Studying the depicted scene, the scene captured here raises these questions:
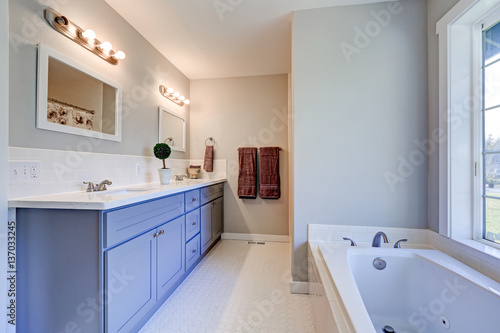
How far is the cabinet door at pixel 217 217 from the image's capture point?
2.74 meters

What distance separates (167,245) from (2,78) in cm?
138

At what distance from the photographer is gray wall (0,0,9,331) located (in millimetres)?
1068

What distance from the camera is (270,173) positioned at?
2.98 meters

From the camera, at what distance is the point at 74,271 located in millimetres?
1084

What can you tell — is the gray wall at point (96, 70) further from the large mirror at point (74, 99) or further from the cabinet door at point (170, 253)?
the cabinet door at point (170, 253)

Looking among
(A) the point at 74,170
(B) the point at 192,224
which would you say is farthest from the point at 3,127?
(B) the point at 192,224

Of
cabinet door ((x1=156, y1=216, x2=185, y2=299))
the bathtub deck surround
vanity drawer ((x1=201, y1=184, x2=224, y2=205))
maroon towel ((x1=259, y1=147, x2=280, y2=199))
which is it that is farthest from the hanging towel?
the bathtub deck surround

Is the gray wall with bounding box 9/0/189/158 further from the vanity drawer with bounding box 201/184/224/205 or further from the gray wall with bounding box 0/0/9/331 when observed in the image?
the vanity drawer with bounding box 201/184/224/205

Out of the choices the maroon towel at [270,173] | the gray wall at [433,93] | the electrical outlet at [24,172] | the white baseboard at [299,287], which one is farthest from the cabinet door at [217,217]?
the gray wall at [433,93]

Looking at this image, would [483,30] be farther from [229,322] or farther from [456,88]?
[229,322]

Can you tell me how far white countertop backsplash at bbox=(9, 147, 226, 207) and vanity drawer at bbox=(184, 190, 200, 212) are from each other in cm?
52

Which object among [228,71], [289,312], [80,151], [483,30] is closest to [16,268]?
[80,151]

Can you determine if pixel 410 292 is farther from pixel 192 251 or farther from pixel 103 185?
pixel 103 185

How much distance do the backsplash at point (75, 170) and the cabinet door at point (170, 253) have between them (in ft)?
2.12
